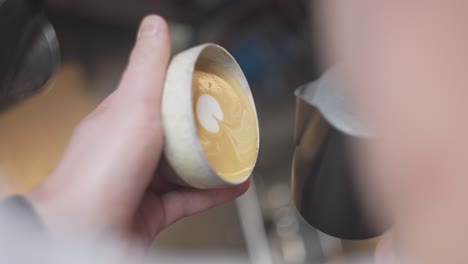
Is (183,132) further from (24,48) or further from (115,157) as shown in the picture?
(24,48)

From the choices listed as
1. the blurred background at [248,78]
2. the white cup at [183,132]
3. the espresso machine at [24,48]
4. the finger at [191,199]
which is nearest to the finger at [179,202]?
the finger at [191,199]

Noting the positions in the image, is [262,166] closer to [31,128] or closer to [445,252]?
[31,128]

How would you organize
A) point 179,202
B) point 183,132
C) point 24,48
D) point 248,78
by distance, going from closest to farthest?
point 183,132
point 179,202
point 24,48
point 248,78

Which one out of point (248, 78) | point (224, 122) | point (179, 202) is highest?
point (224, 122)

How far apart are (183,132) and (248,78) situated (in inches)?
36.5

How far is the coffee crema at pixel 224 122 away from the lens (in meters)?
0.53

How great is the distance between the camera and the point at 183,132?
479 mm

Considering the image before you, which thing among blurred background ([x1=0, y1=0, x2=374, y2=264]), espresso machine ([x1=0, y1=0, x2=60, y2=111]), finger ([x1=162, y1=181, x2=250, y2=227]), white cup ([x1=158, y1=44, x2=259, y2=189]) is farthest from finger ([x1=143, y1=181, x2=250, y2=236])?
blurred background ([x1=0, y1=0, x2=374, y2=264])

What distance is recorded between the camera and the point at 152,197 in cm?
63

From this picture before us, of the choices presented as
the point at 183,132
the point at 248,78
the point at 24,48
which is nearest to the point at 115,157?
the point at 183,132

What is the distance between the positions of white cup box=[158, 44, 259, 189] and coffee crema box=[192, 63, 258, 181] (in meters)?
0.03

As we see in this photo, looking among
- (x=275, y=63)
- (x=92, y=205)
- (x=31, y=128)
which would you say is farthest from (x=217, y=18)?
(x=92, y=205)

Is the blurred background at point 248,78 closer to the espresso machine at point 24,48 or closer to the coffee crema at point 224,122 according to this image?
the espresso machine at point 24,48

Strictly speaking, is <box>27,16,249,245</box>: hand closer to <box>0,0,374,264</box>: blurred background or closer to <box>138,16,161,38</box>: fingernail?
<box>138,16,161,38</box>: fingernail
